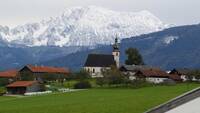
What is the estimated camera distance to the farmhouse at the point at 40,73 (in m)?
167

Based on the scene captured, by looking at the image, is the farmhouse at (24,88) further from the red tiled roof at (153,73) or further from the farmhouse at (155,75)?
the red tiled roof at (153,73)

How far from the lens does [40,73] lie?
189125 millimetres

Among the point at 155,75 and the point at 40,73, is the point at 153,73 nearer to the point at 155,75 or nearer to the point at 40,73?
the point at 155,75

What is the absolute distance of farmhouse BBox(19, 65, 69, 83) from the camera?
167 meters

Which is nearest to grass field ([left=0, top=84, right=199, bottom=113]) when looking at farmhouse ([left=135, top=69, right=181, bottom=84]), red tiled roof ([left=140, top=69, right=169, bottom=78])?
farmhouse ([left=135, top=69, right=181, bottom=84])

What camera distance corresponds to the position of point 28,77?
16625cm

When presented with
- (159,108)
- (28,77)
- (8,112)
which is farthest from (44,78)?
(159,108)

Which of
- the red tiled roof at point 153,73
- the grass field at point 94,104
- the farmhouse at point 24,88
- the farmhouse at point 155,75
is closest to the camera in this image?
the grass field at point 94,104

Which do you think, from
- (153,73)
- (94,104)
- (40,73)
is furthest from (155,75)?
(94,104)

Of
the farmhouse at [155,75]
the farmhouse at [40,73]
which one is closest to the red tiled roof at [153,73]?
the farmhouse at [155,75]

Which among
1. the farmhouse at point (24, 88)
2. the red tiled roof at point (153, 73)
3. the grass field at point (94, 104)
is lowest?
the farmhouse at point (24, 88)

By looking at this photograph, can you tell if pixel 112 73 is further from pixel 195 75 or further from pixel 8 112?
pixel 8 112

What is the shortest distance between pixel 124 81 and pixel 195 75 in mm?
30834

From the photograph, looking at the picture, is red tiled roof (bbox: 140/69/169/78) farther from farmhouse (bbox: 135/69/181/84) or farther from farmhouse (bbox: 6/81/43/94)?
farmhouse (bbox: 6/81/43/94)
